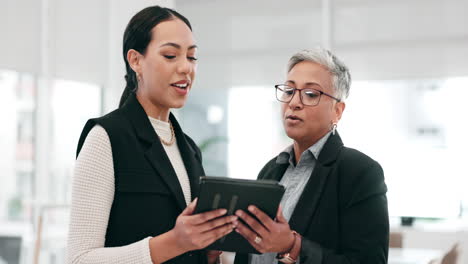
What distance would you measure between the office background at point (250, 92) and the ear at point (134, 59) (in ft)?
10.8

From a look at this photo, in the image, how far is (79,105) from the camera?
593 cm

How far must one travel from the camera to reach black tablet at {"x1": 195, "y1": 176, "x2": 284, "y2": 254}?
1501 millimetres

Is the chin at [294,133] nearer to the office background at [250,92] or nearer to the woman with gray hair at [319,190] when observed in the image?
the woman with gray hair at [319,190]

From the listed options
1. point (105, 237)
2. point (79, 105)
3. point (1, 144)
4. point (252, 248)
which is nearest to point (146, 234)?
point (105, 237)

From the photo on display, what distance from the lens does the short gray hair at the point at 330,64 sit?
1.99 meters

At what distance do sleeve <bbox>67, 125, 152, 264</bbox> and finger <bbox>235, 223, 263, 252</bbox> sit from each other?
0.24 meters

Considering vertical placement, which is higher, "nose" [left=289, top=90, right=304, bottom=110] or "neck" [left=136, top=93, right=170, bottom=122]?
"nose" [left=289, top=90, right=304, bottom=110]

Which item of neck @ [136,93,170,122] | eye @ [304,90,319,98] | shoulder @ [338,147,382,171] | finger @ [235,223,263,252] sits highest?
eye @ [304,90,319,98]

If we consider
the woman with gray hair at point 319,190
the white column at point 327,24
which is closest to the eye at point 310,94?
the woman with gray hair at point 319,190

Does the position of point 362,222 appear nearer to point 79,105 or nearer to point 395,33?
point 395,33

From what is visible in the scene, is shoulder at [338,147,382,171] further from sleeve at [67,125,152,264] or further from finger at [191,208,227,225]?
sleeve at [67,125,152,264]

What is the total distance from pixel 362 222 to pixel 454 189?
3.30m

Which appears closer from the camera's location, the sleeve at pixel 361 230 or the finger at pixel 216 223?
the finger at pixel 216 223

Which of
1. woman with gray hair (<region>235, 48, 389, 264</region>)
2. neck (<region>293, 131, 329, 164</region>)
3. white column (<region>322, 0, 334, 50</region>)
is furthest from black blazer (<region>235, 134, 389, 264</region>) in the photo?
white column (<region>322, 0, 334, 50</region>)
